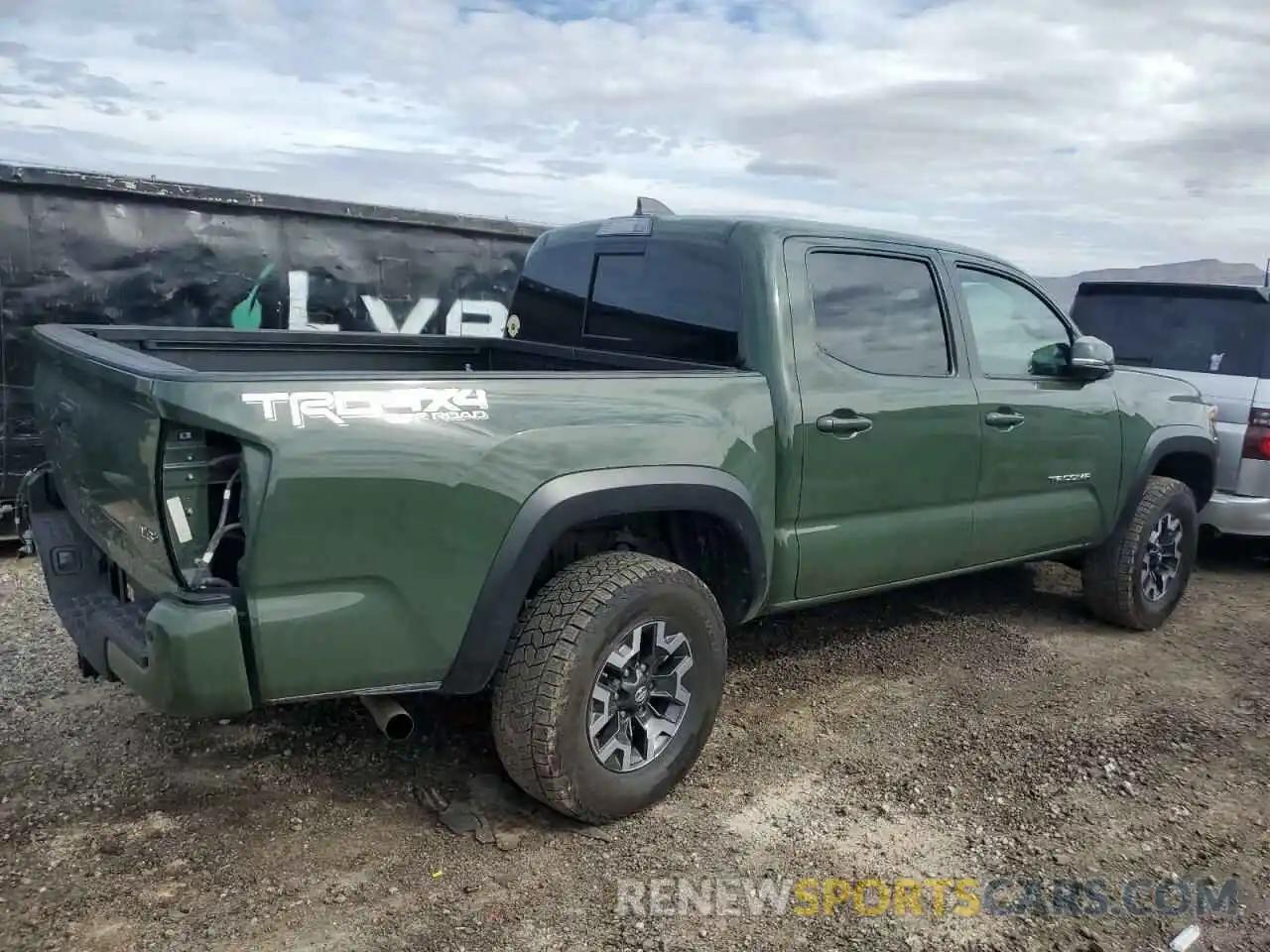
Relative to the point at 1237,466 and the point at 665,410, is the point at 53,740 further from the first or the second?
the point at 1237,466

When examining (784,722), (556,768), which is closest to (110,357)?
(556,768)

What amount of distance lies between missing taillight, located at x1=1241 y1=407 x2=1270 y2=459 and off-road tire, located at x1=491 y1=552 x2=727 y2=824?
4.55m

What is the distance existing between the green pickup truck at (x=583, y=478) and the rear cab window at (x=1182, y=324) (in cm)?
192

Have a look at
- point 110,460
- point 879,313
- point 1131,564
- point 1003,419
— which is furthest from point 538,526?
point 1131,564

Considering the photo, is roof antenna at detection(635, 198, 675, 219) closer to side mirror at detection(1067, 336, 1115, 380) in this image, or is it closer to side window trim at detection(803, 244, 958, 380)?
side window trim at detection(803, 244, 958, 380)

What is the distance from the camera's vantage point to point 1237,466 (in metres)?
6.35

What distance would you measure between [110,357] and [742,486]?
6.30 feet

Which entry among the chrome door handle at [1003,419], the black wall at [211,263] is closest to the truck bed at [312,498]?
the chrome door handle at [1003,419]

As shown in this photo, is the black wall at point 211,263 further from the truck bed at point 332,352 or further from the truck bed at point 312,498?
the truck bed at point 312,498

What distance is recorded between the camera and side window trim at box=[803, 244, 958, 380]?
3.87 meters

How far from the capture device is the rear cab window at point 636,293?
12.6 feet

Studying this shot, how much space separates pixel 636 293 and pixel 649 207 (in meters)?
0.51

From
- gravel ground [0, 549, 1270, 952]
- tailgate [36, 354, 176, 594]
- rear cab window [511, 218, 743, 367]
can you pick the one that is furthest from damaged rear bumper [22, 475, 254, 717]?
rear cab window [511, 218, 743, 367]

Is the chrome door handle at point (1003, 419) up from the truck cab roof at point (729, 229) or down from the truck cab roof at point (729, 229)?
down
